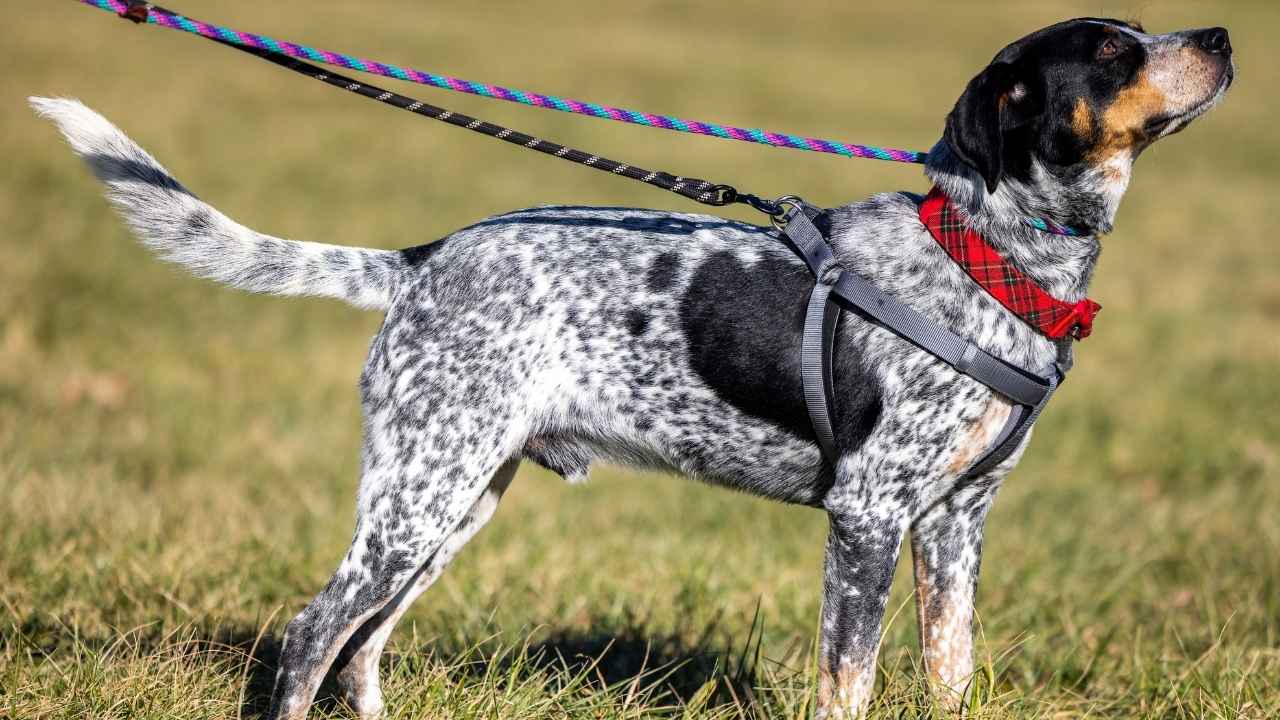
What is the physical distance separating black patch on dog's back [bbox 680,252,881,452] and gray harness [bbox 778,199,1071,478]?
0.14 feet

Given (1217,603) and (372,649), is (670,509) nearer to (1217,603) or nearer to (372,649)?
(1217,603)

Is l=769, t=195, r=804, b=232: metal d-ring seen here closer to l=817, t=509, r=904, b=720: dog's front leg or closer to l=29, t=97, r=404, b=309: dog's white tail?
l=817, t=509, r=904, b=720: dog's front leg

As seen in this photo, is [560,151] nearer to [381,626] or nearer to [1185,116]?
[381,626]

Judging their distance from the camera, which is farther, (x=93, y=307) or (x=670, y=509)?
(x=93, y=307)


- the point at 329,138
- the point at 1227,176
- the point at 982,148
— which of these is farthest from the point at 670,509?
the point at 1227,176

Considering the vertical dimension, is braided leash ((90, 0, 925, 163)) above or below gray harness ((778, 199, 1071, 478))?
above

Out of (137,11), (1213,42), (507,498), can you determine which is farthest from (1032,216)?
(507,498)

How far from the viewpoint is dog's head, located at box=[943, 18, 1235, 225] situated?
3318 mm

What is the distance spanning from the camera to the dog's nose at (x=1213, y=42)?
3.36 m

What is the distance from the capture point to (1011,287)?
133 inches

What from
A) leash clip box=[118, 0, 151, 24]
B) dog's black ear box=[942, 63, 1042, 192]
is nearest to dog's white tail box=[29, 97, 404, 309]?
leash clip box=[118, 0, 151, 24]

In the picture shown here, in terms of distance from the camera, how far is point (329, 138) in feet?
54.6

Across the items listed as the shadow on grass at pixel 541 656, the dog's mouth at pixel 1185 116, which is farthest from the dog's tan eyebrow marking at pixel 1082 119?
the shadow on grass at pixel 541 656

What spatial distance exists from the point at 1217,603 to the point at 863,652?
2.68 metres
